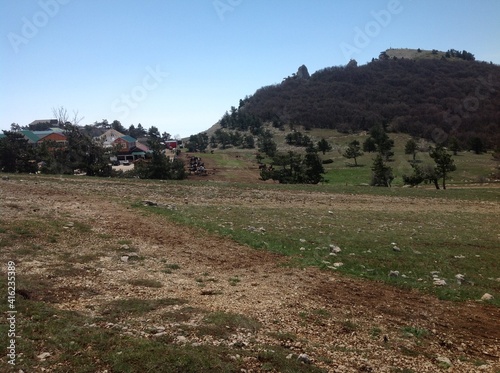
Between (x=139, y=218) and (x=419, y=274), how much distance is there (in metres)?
12.7

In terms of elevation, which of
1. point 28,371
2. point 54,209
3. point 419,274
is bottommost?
point 419,274

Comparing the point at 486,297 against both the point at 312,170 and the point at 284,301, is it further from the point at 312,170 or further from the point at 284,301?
the point at 312,170

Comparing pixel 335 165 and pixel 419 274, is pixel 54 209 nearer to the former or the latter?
pixel 419 274

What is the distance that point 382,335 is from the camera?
8.93 metres

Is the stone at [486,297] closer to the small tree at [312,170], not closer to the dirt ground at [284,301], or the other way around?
the dirt ground at [284,301]

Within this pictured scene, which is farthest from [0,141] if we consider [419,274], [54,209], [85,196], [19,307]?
[419,274]

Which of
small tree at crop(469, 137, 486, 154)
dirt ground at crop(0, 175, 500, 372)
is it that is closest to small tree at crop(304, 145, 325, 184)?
dirt ground at crop(0, 175, 500, 372)

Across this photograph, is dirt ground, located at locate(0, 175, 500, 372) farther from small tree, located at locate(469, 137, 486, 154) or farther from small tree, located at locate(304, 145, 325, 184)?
small tree, located at locate(469, 137, 486, 154)

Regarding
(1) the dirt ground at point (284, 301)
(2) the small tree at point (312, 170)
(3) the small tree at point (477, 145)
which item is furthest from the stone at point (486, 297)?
(3) the small tree at point (477, 145)

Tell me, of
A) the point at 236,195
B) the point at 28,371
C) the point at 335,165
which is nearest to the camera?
the point at 28,371

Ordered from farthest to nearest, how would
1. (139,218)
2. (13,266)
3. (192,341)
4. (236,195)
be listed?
(236,195), (139,218), (13,266), (192,341)

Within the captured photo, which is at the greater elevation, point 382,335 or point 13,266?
point 13,266

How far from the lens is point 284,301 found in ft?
33.9

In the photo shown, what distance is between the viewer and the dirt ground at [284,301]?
26.6ft
